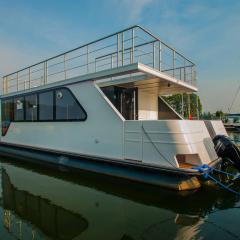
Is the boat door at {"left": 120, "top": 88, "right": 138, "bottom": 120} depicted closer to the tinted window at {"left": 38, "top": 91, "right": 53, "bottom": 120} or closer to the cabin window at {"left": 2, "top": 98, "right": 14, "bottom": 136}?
the tinted window at {"left": 38, "top": 91, "right": 53, "bottom": 120}

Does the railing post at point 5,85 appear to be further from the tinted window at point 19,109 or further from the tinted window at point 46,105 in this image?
the tinted window at point 46,105

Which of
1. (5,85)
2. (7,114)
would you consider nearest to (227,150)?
(7,114)

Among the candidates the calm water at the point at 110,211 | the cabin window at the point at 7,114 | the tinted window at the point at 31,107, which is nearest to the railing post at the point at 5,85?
the cabin window at the point at 7,114

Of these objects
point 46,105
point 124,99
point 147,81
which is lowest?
point 46,105

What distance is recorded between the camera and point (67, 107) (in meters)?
7.84

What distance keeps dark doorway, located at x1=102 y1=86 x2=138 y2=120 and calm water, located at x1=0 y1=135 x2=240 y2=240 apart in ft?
8.02

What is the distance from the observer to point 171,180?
539 cm

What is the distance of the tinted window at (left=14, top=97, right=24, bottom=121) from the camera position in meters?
10.2

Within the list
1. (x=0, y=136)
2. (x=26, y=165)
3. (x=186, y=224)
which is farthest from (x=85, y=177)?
(x=0, y=136)

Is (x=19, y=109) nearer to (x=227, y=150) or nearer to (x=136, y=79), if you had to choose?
(x=136, y=79)

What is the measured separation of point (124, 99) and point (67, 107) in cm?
182

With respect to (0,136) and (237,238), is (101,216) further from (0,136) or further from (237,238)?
(0,136)

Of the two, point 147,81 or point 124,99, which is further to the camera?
point 124,99

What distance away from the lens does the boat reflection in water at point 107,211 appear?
388cm
